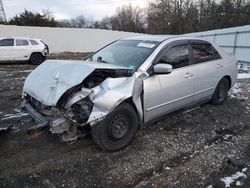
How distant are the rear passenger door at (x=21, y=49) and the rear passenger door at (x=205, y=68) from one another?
483 inches

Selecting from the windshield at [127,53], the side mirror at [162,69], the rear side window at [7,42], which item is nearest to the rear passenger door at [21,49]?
the rear side window at [7,42]

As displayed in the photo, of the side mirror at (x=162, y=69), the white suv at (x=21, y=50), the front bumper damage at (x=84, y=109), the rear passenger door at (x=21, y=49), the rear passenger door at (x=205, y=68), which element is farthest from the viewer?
the rear passenger door at (x=21, y=49)

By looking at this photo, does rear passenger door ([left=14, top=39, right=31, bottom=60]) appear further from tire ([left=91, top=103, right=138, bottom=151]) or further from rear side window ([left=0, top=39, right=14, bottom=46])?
tire ([left=91, top=103, right=138, bottom=151])

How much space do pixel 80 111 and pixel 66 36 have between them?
22.9 meters

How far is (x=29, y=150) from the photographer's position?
3.81 m

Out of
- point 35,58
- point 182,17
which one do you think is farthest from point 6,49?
point 182,17

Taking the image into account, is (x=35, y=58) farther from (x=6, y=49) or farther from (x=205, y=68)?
(x=205, y=68)

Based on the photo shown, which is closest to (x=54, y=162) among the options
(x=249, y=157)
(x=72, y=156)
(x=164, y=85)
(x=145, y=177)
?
(x=72, y=156)

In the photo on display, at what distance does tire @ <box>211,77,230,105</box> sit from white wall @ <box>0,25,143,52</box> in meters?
19.3

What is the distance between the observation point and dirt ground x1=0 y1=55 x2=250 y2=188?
3150mm

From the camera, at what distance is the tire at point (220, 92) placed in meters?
5.85

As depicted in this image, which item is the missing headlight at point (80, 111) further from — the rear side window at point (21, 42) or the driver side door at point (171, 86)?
the rear side window at point (21, 42)

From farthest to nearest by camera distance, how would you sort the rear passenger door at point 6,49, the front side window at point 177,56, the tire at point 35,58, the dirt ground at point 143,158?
the tire at point 35,58, the rear passenger door at point 6,49, the front side window at point 177,56, the dirt ground at point 143,158

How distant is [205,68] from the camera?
5160mm
